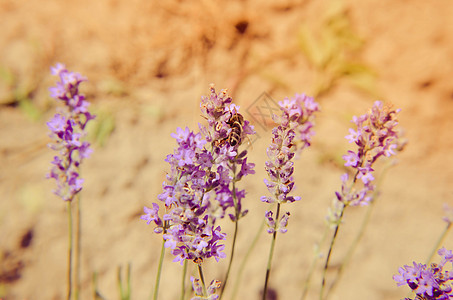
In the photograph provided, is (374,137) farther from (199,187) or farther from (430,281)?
(199,187)

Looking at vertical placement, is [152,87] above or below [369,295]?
above

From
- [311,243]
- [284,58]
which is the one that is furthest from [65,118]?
[284,58]

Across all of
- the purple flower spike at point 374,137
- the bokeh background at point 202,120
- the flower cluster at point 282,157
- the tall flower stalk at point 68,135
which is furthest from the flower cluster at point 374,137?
the bokeh background at point 202,120

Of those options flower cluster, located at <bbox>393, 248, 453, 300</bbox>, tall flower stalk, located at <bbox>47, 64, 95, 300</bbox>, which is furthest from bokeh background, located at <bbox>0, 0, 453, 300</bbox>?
flower cluster, located at <bbox>393, 248, 453, 300</bbox>

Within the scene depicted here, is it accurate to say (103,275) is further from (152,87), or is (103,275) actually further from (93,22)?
(93,22)

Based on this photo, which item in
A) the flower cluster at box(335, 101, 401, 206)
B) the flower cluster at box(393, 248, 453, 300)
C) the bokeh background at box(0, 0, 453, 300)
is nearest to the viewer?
the flower cluster at box(393, 248, 453, 300)

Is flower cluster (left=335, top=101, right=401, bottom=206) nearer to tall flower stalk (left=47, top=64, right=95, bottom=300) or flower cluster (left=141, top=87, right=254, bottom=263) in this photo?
flower cluster (left=141, top=87, right=254, bottom=263)

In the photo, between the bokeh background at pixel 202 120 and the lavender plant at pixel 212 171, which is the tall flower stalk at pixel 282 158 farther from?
the bokeh background at pixel 202 120
